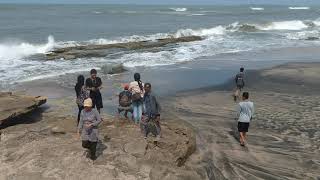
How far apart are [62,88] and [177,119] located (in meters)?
6.11

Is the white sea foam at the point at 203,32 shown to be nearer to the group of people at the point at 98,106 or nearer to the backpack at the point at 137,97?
the group of people at the point at 98,106

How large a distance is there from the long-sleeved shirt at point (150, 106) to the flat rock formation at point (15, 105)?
3.93 meters

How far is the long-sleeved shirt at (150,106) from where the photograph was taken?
32.7ft

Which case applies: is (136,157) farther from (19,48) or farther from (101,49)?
(19,48)

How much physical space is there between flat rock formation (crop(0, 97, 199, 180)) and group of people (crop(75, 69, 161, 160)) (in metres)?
0.27

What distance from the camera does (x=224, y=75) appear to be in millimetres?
20500

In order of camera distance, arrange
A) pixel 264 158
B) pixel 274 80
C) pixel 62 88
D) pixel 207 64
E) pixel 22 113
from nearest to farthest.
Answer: pixel 264 158
pixel 22 113
pixel 62 88
pixel 274 80
pixel 207 64

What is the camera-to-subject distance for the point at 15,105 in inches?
503

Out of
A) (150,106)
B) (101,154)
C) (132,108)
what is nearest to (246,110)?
(150,106)

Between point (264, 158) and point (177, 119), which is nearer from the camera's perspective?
point (264, 158)

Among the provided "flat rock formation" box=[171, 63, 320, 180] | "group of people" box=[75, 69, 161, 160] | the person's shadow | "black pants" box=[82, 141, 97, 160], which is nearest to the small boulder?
"flat rock formation" box=[171, 63, 320, 180]

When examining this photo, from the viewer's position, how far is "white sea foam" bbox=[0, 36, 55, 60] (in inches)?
1144

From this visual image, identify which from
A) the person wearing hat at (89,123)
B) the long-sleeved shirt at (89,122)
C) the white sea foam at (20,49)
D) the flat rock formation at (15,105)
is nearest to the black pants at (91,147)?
the person wearing hat at (89,123)

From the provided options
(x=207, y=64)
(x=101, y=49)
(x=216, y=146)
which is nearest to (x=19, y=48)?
(x=101, y=49)
